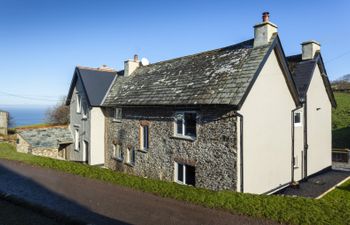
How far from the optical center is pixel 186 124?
51.4 ft

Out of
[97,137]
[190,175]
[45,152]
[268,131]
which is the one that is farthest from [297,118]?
[45,152]

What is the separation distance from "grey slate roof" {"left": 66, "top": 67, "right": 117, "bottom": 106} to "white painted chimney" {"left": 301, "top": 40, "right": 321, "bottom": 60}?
16142mm

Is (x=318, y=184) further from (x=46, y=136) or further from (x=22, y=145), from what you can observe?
(x=22, y=145)

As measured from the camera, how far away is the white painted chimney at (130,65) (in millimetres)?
24922

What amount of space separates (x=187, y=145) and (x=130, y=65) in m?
12.2

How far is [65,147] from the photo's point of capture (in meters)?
28.6

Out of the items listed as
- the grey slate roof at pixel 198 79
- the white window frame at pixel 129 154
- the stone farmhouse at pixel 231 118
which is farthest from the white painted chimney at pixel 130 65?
the white window frame at pixel 129 154

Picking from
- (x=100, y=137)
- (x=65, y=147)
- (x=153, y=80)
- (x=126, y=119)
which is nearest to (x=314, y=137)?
(x=153, y=80)

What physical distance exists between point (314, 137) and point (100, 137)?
16564 mm

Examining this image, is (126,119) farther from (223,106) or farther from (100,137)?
(223,106)

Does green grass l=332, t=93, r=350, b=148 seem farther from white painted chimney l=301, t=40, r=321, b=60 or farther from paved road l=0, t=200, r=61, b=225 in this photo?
paved road l=0, t=200, r=61, b=225

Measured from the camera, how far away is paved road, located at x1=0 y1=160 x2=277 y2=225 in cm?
843

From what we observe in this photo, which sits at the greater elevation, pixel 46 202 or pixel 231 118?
pixel 231 118

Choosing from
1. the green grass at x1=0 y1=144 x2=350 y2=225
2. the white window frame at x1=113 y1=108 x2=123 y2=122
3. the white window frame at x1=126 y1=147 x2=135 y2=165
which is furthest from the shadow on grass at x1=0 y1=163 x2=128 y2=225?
the white window frame at x1=113 y1=108 x2=123 y2=122
